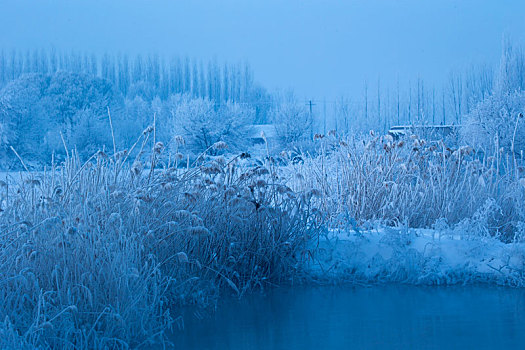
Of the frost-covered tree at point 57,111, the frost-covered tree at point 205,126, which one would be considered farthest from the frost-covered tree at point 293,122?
the frost-covered tree at point 57,111

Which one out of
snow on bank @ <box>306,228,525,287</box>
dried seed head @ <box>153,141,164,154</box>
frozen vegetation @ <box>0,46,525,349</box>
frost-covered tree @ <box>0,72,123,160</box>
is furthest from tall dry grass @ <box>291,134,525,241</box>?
frost-covered tree @ <box>0,72,123,160</box>

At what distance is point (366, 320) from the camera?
3414 mm

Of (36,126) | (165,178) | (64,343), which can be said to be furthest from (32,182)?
(36,126)

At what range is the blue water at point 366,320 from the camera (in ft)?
9.87

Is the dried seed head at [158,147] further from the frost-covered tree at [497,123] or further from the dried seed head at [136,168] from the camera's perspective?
the frost-covered tree at [497,123]

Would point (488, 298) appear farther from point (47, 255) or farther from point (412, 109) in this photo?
point (412, 109)

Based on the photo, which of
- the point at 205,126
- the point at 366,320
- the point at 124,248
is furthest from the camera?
the point at 205,126

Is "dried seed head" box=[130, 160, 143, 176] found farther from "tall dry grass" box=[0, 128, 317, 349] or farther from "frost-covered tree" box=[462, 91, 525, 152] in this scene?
"frost-covered tree" box=[462, 91, 525, 152]

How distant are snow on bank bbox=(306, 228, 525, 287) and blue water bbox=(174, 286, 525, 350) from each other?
0.11 metres

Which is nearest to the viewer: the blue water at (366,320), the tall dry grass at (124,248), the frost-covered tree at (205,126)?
the tall dry grass at (124,248)

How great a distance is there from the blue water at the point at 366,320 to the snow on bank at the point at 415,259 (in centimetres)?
11

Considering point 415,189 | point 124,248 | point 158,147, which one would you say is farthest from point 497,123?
point 124,248

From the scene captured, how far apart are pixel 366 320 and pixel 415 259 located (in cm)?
106

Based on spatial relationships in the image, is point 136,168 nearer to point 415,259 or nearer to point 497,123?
point 415,259
